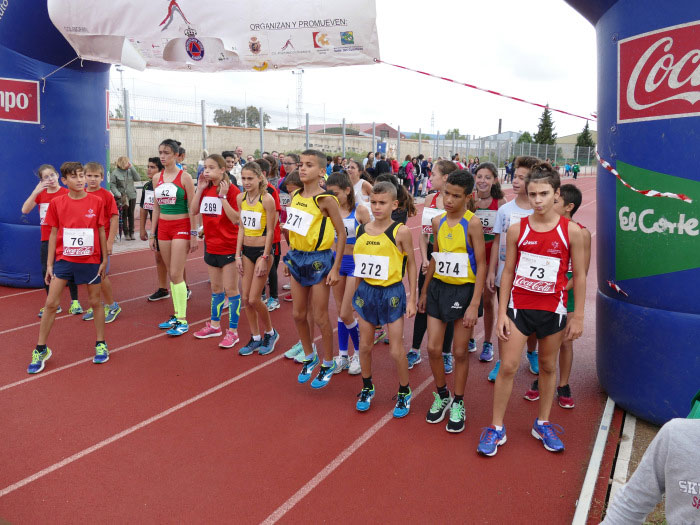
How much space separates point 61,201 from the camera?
5027 mm

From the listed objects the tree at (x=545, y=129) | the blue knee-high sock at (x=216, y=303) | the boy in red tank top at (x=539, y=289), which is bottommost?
the blue knee-high sock at (x=216, y=303)

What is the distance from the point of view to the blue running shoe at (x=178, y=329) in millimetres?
5977

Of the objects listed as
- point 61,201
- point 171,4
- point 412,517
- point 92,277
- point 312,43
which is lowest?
point 412,517

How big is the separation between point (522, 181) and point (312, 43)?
2944 mm

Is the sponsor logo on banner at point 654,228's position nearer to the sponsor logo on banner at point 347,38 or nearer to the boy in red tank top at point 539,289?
the boy in red tank top at point 539,289

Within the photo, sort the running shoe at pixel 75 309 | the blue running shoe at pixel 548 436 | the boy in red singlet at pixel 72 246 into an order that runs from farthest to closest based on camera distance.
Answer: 1. the running shoe at pixel 75 309
2. the boy in red singlet at pixel 72 246
3. the blue running shoe at pixel 548 436

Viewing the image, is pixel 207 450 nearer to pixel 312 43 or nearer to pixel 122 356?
pixel 122 356

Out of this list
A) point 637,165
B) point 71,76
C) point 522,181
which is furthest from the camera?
point 71,76

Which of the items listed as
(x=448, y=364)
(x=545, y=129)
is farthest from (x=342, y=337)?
(x=545, y=129)

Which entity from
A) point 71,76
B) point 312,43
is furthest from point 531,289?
point 71,76

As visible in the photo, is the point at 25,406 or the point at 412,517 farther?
the point at 25,406

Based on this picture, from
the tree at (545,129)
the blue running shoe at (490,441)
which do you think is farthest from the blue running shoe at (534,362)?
the tree at (545,129)

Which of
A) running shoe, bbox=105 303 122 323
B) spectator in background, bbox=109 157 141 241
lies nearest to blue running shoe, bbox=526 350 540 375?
running shoe, bbox=105 303 122 323

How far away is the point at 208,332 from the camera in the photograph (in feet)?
19.6
